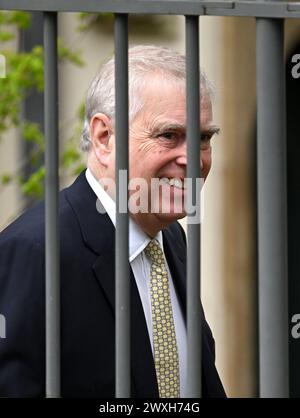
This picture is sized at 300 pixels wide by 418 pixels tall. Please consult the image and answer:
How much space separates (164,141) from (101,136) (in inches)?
6.5

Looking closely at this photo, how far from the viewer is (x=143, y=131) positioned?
8.29 ft

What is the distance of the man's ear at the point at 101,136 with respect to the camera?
256 centimetres

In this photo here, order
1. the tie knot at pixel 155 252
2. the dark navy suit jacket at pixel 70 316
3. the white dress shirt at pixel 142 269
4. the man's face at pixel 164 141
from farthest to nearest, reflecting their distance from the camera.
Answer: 1. the tie knot at pixel 155 252
2. the white dress shirt at pixel 142 269
3. the man's face at pixel 164 141
4. the dark navy suit jacket at pixel 70 316

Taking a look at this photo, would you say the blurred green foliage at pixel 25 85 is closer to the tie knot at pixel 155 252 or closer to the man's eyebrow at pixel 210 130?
the tie knot at pixel 155 252

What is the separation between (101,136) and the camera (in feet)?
8.45

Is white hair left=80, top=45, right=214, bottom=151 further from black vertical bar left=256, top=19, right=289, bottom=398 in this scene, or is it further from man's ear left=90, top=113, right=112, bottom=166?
black vertical bar left=256, top=19, right=289, bottom=398

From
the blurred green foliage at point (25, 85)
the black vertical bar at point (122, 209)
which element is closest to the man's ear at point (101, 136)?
the black vertical bar at point (122, 209)

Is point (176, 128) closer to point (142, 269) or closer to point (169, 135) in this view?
point (169, 135)

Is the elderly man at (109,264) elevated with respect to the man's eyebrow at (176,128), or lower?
lower

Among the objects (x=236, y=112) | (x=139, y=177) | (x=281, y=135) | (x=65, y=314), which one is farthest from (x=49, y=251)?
(x=236, y=112)

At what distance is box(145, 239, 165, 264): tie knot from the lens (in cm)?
266

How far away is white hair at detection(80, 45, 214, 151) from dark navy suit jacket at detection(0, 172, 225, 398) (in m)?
0.28

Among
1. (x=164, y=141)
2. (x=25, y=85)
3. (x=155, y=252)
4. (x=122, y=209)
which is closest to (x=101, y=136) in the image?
(x=164, y=141)
